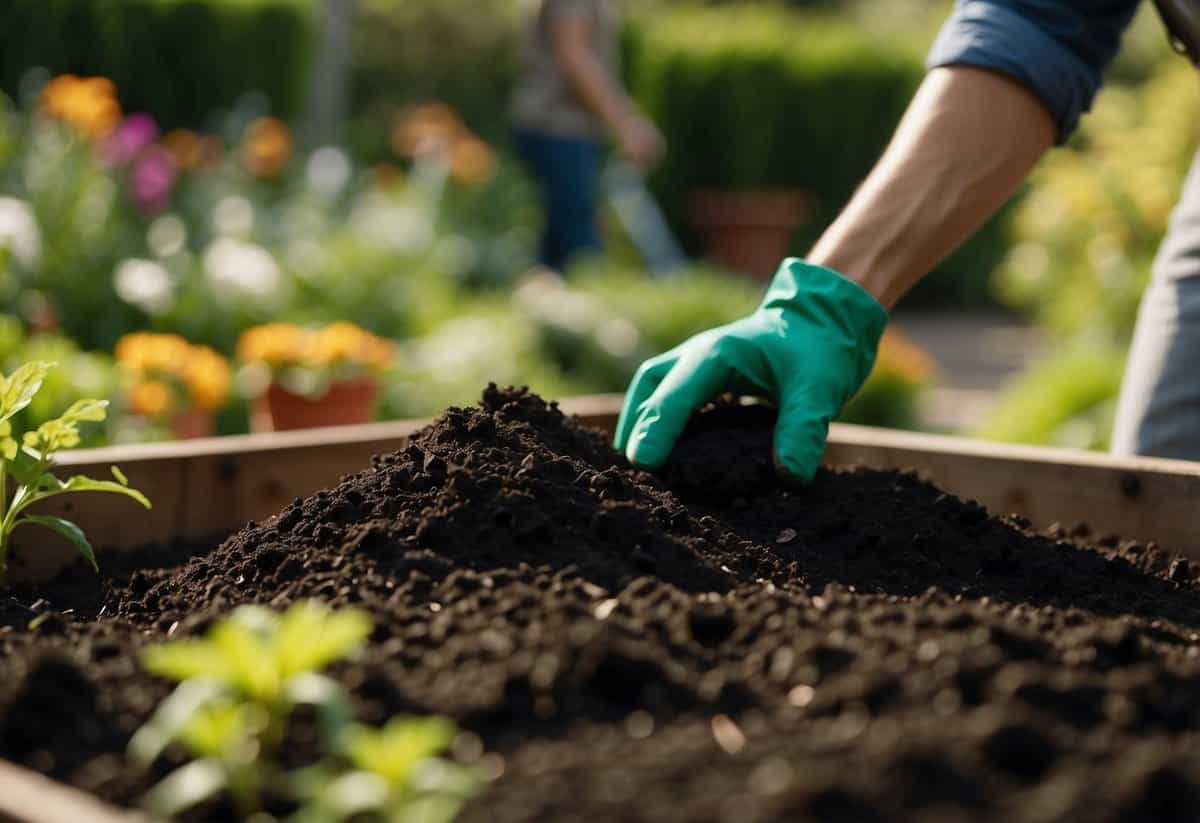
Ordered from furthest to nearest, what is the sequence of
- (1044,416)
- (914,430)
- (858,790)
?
(914,430) < (1044,416) < (858,790)

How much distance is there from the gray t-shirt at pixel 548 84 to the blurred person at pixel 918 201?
4.56 meters

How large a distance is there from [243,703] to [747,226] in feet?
36.0

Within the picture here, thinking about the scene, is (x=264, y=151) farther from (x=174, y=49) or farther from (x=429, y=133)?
(x=174, y=49)

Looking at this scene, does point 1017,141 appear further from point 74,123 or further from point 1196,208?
point 74,123

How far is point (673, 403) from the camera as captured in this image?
2164 millimetres

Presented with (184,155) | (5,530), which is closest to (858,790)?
(5,530)

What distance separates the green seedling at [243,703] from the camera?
105 cm

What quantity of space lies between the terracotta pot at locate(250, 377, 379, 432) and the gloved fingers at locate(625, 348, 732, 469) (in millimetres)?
1652

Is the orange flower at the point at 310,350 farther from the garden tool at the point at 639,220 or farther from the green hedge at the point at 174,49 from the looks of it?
the green hedge at the point at 174,49

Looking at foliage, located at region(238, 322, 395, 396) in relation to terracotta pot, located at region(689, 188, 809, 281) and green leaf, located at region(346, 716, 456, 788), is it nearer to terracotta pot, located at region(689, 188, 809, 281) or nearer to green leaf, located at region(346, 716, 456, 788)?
green leaf, located at region(346, 716, 456, 788)

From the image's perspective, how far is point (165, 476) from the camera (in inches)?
90.4

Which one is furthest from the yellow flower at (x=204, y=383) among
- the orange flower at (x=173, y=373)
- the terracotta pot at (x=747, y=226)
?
the terracotta pot at (x=747, y=226)

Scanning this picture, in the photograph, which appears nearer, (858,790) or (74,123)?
(858,790)

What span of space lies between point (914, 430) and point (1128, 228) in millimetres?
1353
